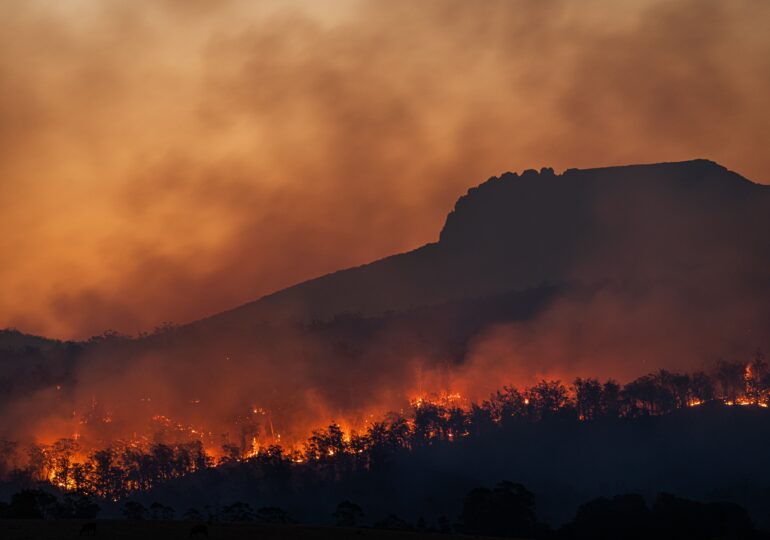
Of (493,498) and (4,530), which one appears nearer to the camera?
(4,530)

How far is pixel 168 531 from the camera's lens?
111625 millimetres

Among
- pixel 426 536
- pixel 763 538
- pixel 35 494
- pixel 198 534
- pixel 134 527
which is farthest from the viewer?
pixel 35 494

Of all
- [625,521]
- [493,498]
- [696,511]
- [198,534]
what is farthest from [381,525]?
[198,534]

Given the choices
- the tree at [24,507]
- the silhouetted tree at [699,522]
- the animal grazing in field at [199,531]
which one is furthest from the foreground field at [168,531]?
the silhouetted tree at [699,522]

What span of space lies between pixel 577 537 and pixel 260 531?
85.4 metres

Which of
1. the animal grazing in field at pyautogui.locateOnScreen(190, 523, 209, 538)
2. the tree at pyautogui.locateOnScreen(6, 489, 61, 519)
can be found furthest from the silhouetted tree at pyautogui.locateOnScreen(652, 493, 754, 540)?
the tree at pyautogui.locateOnScreen(6, 489, 61, 519)

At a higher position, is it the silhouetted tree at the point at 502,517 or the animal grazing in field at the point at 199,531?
the animal grazing in field at the point at 199,531

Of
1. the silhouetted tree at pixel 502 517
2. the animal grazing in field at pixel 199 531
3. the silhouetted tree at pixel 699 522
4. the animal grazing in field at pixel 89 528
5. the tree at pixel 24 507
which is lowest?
the silhouetted tree at pixel 699 522

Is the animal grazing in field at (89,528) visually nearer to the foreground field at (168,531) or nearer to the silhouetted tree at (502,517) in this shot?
the foreground field at (168,531)

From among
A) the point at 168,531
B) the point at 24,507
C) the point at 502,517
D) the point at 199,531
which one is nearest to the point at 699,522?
the point at 502,517

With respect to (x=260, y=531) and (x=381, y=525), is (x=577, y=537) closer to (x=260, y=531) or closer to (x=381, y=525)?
(x=381, y=525)

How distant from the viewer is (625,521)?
7279 inches

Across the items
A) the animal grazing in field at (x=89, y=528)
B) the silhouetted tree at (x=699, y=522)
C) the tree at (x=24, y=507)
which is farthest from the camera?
the silhouetted tree at (x=699, y=522)

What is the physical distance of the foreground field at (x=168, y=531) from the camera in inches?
4109
